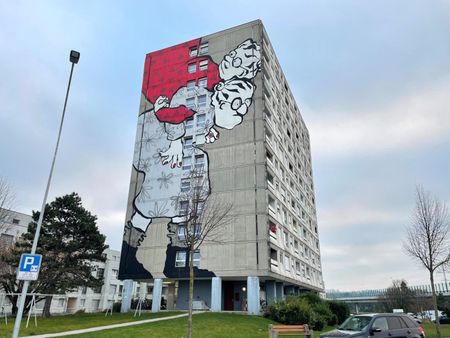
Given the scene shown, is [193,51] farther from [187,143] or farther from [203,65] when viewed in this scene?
[187,143]

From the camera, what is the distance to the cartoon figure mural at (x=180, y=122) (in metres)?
36.9

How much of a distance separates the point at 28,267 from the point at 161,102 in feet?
107

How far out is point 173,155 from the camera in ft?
127

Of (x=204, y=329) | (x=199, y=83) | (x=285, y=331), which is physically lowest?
(x=204, y=329)

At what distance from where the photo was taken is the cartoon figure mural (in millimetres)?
36944

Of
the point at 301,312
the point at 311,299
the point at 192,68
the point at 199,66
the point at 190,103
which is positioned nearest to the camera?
the point at 301,312

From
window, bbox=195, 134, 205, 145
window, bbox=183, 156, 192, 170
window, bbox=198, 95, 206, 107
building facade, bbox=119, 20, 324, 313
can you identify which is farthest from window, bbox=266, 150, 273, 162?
window, bbox=198, 95, 206, 107

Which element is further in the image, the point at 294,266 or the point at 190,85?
the point at 294,266

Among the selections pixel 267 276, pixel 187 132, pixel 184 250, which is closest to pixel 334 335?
pixel 267 276

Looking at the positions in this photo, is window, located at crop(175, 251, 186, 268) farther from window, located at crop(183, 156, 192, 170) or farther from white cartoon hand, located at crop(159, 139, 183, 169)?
white cartoon hand, located at crop(159, 139, 183, 169)

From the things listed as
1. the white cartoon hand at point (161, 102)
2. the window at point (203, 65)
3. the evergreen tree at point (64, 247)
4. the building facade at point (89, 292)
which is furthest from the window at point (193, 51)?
the building facade at point (89, 292)

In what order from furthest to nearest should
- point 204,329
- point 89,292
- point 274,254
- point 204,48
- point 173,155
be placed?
1. point 89,292
2. point 204,48
3. point 173,155
4. point 274,254
5. point 204,329

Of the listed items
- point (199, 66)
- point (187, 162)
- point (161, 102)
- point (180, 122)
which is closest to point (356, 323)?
point (187, 162)

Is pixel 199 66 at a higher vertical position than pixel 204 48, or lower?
lower
